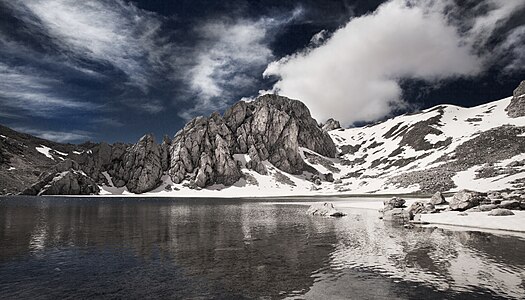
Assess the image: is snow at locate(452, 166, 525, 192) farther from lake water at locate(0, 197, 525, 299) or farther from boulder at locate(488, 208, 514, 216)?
lake water at locate(0, 197, 525, 299)

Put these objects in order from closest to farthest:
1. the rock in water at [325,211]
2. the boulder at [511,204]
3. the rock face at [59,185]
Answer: the boulder at [511,204]
the rock in water at [325,211]
the rock face at [59,185]

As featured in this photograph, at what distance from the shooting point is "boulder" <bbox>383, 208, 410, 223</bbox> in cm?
5172

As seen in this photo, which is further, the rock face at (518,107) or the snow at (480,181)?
the rock face at (518,107)

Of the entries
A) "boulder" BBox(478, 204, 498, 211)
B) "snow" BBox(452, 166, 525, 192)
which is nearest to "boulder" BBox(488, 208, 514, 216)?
"boulder" BBox(478, 204, 498, 211)

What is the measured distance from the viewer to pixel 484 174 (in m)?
119

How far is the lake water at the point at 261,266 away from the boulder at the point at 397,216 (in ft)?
53.2

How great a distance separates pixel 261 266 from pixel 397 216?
133ft

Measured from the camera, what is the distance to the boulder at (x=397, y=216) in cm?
5172

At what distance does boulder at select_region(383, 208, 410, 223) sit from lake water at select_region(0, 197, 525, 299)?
16.2 meters

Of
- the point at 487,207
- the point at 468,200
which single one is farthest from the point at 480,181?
the point at 487,207

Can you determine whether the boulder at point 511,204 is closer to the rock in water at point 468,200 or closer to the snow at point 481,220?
the snow at point 481,220

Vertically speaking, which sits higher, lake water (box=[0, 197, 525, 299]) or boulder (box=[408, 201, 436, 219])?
boulder (box=[408, 201, 436, 219])

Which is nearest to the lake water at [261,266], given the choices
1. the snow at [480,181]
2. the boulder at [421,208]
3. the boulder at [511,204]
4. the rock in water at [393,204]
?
the boulder at [511,204]

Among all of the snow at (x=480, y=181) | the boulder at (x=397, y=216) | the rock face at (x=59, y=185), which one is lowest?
the boulder at (x=397, y=216)
